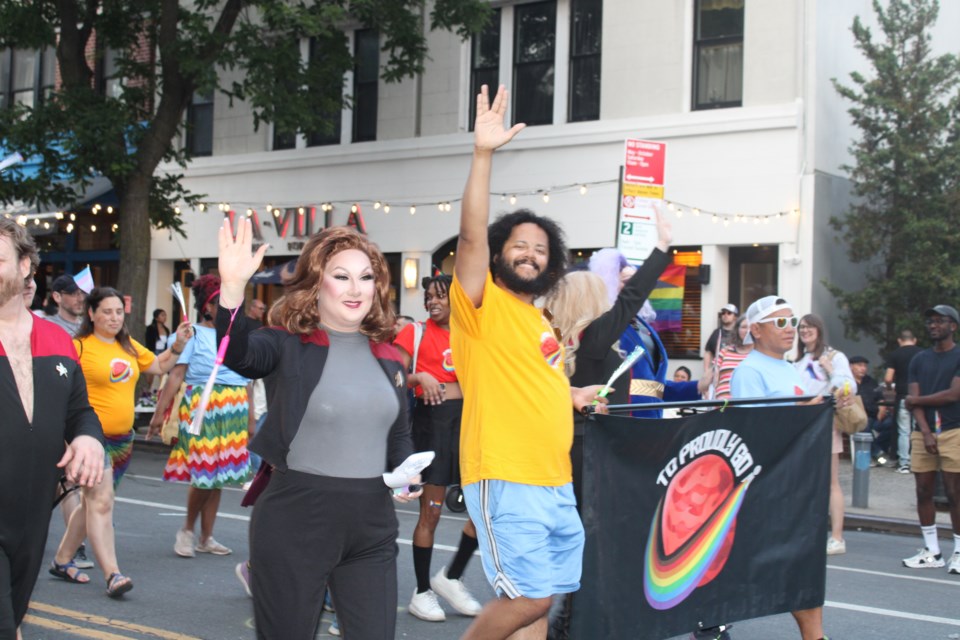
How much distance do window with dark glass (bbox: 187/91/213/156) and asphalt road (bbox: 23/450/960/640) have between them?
15005 mm

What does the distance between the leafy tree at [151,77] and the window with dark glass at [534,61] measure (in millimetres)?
1273

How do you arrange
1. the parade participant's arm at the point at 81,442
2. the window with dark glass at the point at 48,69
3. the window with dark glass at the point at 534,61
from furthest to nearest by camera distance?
1. the window with dark glass at the point at 48,69
2. the window with dark glass at the point at 534,61
3. the parade participant's arm at the point at 81,442

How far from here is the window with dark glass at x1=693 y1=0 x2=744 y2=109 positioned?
1761cm

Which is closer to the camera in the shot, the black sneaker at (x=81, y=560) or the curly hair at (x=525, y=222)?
the curly hair at (x=525, y=222)

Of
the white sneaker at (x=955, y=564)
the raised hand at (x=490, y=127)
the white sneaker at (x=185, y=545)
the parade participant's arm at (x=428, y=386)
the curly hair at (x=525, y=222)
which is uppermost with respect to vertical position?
the raised hand at (x=490, y=127)

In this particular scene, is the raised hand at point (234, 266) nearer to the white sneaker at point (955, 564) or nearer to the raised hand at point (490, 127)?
the raised hand at point (490, 127)

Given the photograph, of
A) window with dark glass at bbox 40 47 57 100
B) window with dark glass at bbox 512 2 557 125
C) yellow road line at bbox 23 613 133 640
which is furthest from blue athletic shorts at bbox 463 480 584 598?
window with dark glass at bbox 40 47 57 100

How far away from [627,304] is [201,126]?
20.4 meters

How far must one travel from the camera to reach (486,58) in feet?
66.9

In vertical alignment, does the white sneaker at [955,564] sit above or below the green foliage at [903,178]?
below

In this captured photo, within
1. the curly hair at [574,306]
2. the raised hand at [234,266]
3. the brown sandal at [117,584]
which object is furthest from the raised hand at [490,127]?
the brown sandal at [117,584]

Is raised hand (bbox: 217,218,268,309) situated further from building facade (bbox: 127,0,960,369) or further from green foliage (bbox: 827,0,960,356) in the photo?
green foliage (bbox: 827,0,960,356)

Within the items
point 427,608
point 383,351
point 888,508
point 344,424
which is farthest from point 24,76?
point 344,424

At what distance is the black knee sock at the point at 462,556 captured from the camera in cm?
666
